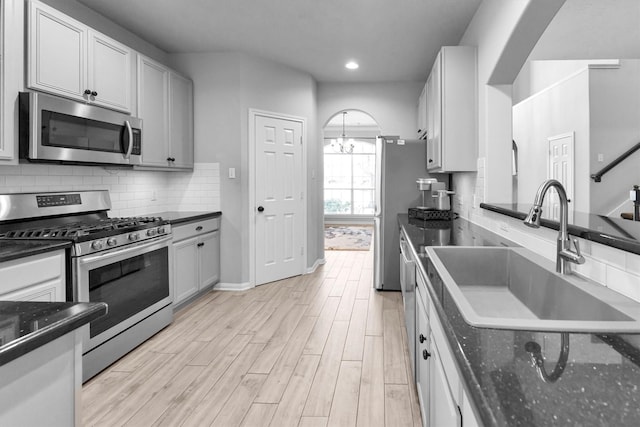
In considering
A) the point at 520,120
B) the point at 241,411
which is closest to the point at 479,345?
the point at 241,411

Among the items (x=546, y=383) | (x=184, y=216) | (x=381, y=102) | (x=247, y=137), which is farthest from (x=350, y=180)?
(x=546, y=383)

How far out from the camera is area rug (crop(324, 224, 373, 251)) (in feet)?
25.2

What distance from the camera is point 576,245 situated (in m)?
1.32

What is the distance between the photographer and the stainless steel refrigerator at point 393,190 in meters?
4.59

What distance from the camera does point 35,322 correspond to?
839 millimetres

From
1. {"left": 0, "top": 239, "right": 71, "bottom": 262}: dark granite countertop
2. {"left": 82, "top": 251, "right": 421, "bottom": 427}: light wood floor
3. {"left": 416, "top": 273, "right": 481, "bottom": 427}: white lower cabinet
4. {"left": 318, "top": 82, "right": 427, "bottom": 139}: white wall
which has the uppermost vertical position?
{"left": 318, "top": 82, "right": 427, "bottom": 139}: white wall

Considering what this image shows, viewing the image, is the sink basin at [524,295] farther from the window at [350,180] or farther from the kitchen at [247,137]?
the window at [350,180]

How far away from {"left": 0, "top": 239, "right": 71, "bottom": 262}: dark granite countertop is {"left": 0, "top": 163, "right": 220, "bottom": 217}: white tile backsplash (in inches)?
26.6

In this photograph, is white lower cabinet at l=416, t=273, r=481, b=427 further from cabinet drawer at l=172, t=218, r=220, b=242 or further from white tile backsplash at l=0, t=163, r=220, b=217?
white tile backsplash at l=0, t=163, r=220, b=217

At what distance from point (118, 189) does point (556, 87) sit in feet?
17.2

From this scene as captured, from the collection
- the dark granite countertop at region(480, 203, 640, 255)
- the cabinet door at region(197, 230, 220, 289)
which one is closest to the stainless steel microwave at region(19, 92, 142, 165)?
the cabinet door at region(197, 230, 220, 289)

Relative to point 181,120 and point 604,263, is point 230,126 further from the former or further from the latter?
point 604,263

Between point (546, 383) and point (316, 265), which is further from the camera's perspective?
point (316, 265)

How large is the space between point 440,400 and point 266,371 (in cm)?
157
